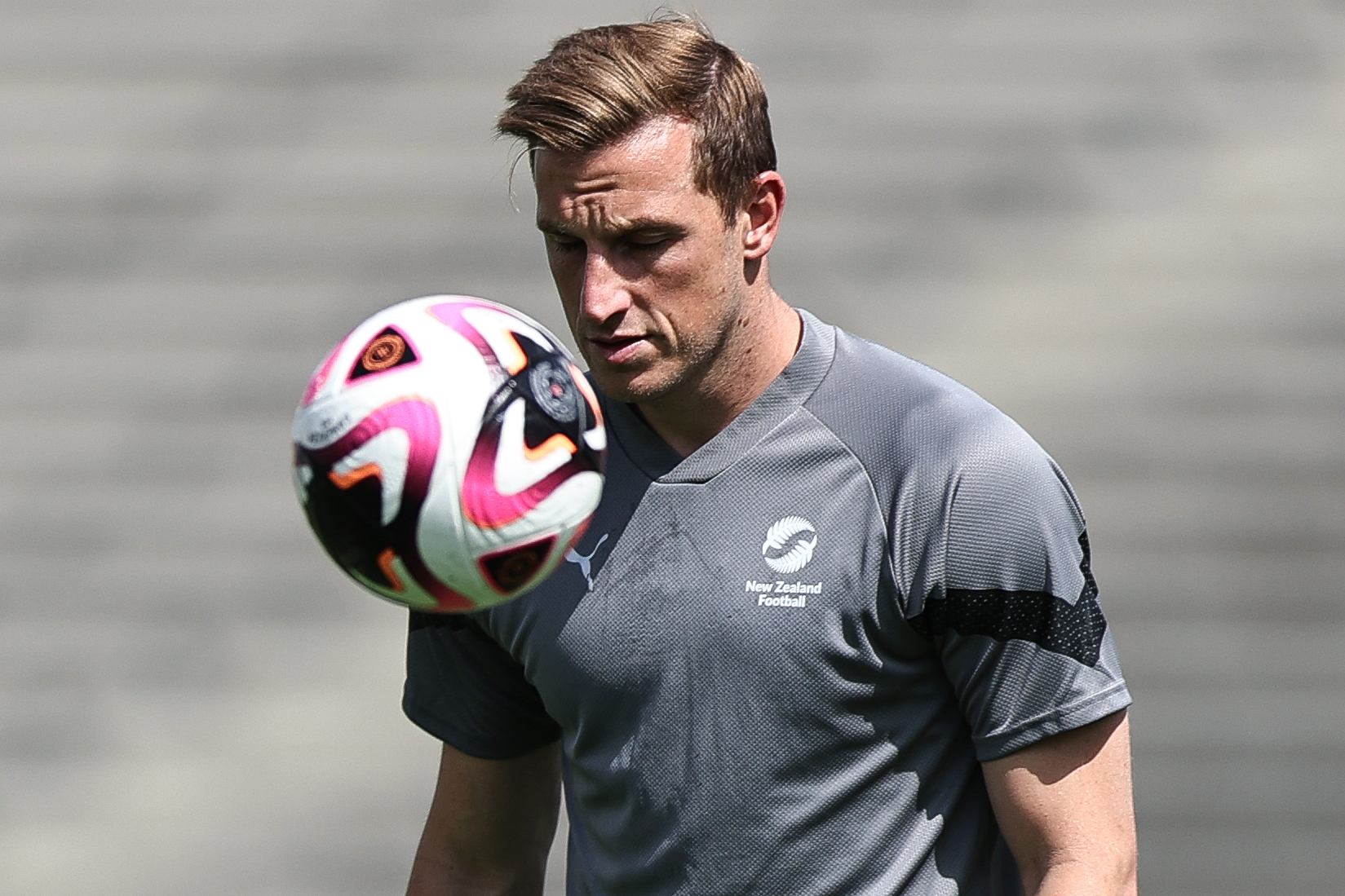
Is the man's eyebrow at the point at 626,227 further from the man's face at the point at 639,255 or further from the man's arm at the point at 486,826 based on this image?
the man's arm at the point at 486,826

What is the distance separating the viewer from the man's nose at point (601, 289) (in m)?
2.54

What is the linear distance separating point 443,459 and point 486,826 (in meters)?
1.04

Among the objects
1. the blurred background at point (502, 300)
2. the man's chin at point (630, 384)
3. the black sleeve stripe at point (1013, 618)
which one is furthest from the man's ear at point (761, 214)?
the blurred background at point (502, 300)

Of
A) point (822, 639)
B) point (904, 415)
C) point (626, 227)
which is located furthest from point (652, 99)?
point (822, 639)

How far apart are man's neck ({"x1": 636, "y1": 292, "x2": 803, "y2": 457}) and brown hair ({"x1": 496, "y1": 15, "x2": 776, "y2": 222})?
19cm

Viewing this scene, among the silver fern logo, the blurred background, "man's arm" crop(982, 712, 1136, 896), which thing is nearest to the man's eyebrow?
the silver fern logo

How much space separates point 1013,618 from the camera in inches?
97.2

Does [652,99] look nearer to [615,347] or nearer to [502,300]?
[615,347]

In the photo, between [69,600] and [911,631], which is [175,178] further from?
[911,631]

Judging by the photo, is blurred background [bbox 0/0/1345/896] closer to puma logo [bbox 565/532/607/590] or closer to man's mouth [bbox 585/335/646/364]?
puma logo [bbox 565/532/607/590]

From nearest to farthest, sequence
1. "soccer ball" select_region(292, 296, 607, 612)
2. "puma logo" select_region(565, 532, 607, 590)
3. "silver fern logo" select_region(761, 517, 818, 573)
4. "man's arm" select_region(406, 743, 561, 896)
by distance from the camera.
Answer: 1. "soccer ball" select_region(292, 296, 607, 612)
2. "silver fern logo" select_region(761, 517, 818, 573)
3. "puma logo" select_region(565, 532, 607, 590)
4. "man's arm" select_region(406, 743, 561, 896)

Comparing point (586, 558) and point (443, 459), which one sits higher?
point (443, 459)

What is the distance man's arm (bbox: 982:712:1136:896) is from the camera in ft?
8.13

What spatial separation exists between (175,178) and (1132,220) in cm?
312
